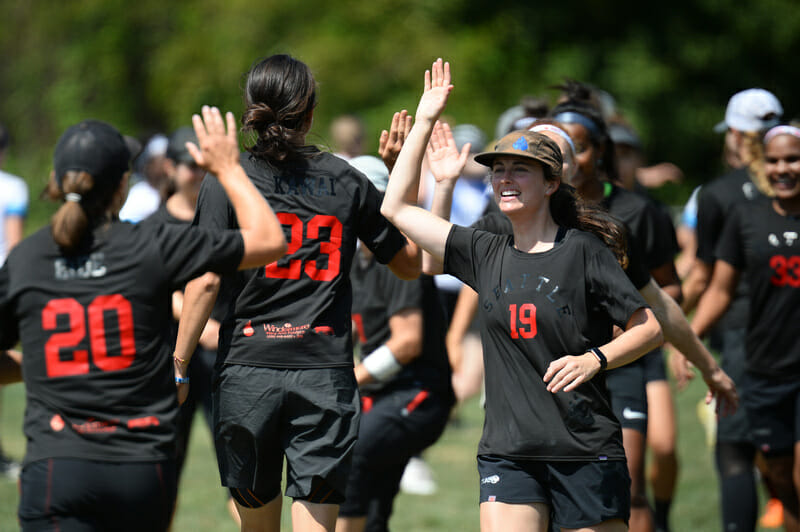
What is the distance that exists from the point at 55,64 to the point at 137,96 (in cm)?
190

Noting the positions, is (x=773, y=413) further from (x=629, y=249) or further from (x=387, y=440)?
(x=387, y=440)

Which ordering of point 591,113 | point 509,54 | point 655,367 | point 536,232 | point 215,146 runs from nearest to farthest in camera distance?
point 215,146 < point 536,232 < point 591,113 < point 655,367 < point 509,54

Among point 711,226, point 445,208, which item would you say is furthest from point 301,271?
point 711,226

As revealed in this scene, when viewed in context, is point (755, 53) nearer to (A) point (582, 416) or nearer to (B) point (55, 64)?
(B) point (55, 64)

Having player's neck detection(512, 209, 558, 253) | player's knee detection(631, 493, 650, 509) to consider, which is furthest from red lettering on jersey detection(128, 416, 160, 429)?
player's knee detection(631, 493, 650, 509)

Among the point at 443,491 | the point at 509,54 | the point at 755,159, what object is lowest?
the point at 443,491

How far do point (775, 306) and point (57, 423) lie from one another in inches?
151

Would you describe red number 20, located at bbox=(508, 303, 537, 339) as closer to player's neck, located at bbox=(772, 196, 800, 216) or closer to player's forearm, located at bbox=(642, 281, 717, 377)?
player's forearm, located at bbox=(642, 281, 717, 377)

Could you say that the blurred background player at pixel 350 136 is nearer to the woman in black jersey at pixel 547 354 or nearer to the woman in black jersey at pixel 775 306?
the woman in black jersey at pixel 775 306

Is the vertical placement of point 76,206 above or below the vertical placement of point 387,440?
above

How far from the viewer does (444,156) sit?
4379 mm

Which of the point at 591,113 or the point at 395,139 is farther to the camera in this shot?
the point at 591,113

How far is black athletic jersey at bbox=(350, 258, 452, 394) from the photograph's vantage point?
517 centimetres

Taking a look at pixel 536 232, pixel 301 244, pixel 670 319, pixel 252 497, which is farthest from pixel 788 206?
pixel 252 497
